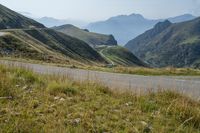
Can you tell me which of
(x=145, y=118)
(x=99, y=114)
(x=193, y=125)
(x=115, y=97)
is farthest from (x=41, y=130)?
(x=115, y=97)

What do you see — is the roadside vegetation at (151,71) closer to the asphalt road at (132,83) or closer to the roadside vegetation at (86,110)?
the asphalt road at (132,83)

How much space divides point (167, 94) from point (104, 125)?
158 inches

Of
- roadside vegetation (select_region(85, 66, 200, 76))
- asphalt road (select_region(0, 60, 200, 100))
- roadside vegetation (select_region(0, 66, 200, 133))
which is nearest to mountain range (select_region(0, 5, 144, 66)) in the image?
roadside vegetation (select_region(85, 66, 200, 76))

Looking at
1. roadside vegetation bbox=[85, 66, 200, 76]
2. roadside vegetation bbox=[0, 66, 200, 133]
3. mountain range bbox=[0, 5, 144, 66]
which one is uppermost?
mountain range bbox=[0, 5, 144, 66]

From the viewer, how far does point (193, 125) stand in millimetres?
7609

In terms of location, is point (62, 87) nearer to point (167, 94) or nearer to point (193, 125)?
point (167, 94)

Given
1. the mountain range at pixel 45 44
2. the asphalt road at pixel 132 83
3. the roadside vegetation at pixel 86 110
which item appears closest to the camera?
the roadside vegetation at pixel 86 110

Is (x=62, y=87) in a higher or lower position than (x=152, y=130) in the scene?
higher

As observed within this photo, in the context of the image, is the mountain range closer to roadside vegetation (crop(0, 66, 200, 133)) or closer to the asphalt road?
the asphalt road

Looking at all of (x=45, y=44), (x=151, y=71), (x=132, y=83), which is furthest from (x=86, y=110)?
(x=45, y=44)

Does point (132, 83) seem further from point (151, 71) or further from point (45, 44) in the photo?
point (45, 44)

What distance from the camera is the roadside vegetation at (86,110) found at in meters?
6.78

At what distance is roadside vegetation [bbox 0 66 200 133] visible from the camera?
6.78m

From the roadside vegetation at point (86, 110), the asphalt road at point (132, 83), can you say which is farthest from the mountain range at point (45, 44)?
the roadside vegetation at point (86, 110)
